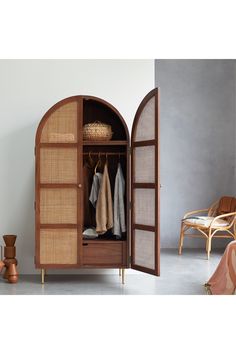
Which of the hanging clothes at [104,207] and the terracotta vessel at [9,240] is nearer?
the hanging clothes at [104,207]

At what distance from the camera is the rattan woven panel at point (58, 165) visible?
5621 millimetres

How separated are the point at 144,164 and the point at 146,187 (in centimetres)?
26

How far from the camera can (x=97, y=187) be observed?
5.89 metres

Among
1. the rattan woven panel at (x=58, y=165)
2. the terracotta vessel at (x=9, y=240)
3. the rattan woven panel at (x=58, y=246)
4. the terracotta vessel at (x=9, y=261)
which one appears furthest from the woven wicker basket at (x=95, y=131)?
the terracotta vessel at (x=9, y=261)

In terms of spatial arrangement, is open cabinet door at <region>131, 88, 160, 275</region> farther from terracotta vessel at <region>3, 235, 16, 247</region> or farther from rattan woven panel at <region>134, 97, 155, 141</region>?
terracotta vessel at <region>3, 235, 16, 247</region>

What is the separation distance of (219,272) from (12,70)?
3518 mm

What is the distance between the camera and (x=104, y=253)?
5762mm

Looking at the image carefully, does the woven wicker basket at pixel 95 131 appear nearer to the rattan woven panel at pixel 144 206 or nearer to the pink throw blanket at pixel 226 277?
the rattan woven panel at pixel 144 206

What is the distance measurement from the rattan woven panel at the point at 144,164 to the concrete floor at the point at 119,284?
1.22 metres

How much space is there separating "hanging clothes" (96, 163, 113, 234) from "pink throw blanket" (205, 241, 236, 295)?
1294 mm

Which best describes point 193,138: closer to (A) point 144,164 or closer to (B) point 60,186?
(A) point 144,164
